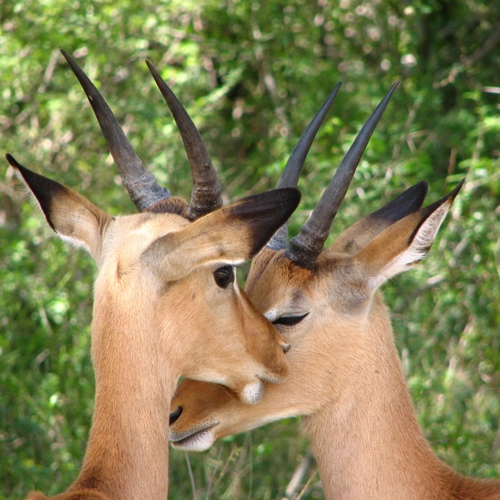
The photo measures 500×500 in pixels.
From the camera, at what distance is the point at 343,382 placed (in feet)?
13.5

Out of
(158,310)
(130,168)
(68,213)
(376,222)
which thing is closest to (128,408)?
(158,310)

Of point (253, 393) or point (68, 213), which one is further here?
point (253, 393)

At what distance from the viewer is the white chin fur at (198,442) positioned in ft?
13.7

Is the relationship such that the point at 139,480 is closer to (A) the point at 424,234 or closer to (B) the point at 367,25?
(A) the point at 424,234

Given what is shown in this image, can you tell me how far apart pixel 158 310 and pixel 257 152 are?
6457 mm

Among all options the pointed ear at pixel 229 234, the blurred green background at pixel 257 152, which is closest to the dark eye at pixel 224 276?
the pointed ear at pixel 229 234

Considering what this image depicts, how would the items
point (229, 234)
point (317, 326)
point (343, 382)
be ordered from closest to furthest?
point (229, 234) < point (343, 382) < point (317, 326)

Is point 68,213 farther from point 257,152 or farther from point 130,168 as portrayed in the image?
point 257,152

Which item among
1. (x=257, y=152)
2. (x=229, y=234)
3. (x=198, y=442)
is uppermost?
(x=229, y=234)

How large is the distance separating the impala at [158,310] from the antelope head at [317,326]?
0.21m

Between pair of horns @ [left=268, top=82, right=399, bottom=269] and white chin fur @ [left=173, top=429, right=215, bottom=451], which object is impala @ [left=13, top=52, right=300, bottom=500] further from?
pair of horns @ [left=268, top=82, right=399, bottom=269]

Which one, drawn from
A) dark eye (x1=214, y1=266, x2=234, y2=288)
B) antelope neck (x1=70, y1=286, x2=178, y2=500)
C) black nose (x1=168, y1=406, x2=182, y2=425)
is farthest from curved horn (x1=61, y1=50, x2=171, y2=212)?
black nose (x1=168, y1=406, x2=182, y2=425)

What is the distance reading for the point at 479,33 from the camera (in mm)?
8938

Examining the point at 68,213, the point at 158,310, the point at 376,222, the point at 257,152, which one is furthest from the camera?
the point at 257,152
